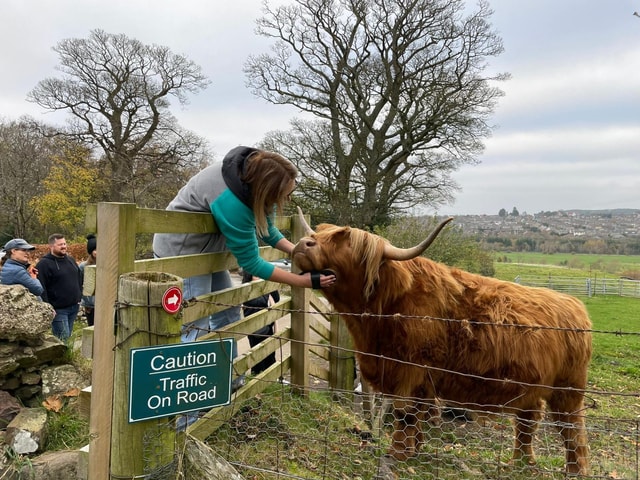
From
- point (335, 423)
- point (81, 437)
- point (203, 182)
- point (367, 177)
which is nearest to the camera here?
point (203, 182)

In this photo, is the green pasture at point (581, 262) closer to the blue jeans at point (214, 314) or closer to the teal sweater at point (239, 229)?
the blue jeans at point (214, 314)

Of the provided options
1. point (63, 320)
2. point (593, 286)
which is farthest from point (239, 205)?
point (593, 286)

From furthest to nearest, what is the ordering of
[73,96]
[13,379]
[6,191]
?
[6,191]
[73,96]
[13,379]

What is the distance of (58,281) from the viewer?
7.23 m

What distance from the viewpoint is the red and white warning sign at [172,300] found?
6.41 feet

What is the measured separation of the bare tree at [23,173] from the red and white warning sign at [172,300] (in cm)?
2994

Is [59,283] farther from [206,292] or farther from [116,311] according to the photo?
[116,311]

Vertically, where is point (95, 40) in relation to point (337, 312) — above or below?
above

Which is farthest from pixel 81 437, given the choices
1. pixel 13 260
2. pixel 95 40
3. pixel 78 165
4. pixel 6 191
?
pixel 6 191

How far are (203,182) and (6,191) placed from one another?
1217 inches

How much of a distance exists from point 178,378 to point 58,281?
641cm

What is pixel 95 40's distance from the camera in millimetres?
24859

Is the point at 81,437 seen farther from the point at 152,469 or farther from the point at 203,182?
the point at 203,182

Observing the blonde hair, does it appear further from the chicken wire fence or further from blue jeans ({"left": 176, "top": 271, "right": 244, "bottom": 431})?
the chicken wire fence
